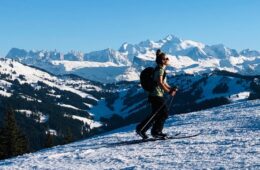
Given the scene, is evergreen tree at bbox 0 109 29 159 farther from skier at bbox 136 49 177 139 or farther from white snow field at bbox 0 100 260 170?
skier at bbox 136 49 177 139

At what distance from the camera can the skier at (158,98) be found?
18.8 metres

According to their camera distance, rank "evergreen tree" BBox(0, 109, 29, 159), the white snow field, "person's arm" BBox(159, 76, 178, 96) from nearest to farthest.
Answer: the white snow field, "person's arm" BBox(159, 76, 178, 96), "evergreen tree" BBox(0, 109, 29, 159)

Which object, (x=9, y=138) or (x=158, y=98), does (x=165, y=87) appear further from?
(x=9, y=138)

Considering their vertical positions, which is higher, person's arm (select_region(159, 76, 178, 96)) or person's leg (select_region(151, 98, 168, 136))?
person's arm (select_region(159, 76, 178, 96))

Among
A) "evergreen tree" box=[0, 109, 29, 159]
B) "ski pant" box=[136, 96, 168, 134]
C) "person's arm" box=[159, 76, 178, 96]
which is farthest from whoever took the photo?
"evergreen tree" box=[0, 109, 29, 159]

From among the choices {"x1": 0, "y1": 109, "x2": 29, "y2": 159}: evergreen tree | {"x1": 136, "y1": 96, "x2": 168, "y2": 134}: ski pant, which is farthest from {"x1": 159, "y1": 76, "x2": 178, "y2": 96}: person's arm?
{"x1": 0, "y1": 109, "x2": 29, "y2": 159}: evergreen tree

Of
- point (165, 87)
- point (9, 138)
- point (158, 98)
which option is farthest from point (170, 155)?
point (9, 138)

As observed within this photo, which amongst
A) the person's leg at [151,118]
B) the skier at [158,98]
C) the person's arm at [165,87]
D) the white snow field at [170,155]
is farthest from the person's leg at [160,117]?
the person's arm at [165,87]

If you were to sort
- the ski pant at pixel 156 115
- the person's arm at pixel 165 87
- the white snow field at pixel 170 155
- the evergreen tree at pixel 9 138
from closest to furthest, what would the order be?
the white snow field at pixel 170 155, the person's arm at pixel 165 87, the ski pant at pixel 156 115, the evergreen tree at pixel 9 138

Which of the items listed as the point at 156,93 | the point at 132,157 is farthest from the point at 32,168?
the point at 156,93

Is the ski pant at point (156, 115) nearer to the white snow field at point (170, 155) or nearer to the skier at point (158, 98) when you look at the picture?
the skier at point (158, 98)

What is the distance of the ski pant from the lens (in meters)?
19.4

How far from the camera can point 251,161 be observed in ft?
48.3

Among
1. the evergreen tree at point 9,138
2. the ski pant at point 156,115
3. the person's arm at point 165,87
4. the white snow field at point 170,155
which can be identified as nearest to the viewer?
the white snow field at point 170,155
